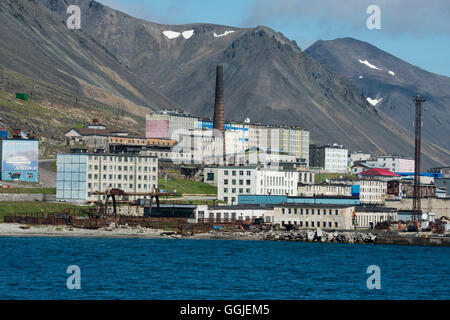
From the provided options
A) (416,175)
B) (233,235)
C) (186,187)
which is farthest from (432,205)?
(233,235)

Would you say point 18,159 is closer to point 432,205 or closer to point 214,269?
point 214,269

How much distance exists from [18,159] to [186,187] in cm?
3440

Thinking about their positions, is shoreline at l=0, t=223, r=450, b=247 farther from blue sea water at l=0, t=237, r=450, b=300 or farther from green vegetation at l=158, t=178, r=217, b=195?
green vegetation at l=158, t=178, r=217, b=195

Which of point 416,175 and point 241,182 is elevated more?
point 416,175

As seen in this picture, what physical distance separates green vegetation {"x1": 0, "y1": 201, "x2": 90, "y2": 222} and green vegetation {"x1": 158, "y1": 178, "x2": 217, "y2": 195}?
32577 millimetres

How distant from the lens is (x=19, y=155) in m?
149

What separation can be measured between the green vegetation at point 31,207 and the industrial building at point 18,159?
19.9 metres

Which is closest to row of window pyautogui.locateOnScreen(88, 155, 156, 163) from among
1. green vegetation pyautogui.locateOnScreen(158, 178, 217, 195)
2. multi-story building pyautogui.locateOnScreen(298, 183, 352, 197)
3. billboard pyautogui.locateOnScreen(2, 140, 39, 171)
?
green vegetation pyautogui.locateOnScreen(158, 178, 217, 195)

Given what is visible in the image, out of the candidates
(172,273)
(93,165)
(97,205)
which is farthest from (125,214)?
(172,273)

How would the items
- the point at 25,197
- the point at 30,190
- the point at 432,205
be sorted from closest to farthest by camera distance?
the point at 25,197 < the point at 30,190 < the point at 432,205

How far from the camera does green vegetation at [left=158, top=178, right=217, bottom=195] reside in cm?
16275

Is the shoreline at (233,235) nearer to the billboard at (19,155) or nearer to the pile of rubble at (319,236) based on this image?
the pile of rubble at (319,236)

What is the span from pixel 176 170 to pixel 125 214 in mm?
57414

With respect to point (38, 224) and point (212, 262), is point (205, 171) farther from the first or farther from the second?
point (212, 262)
